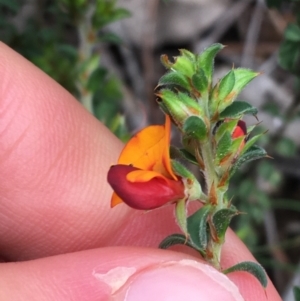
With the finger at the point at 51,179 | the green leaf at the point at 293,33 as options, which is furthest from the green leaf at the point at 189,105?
the green leaf at the point at 293,33

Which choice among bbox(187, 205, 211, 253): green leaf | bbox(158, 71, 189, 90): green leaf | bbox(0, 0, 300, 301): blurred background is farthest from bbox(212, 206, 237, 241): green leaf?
bbox(0, 0, 300, 301): blurred background

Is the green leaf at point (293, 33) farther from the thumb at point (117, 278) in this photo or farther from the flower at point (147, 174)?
the thumb at point (117, 278)

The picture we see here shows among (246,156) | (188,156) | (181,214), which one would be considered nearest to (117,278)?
(181,214)

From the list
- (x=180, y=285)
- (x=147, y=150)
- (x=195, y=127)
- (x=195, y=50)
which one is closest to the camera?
(x=195, y=127)

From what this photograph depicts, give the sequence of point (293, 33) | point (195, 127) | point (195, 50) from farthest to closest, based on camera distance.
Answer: point (195, 50), point (293, 33), point (195, 127)

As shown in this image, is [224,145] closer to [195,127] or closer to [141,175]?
[195,127]

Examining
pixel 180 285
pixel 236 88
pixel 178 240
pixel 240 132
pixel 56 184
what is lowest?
pixel 180 285
